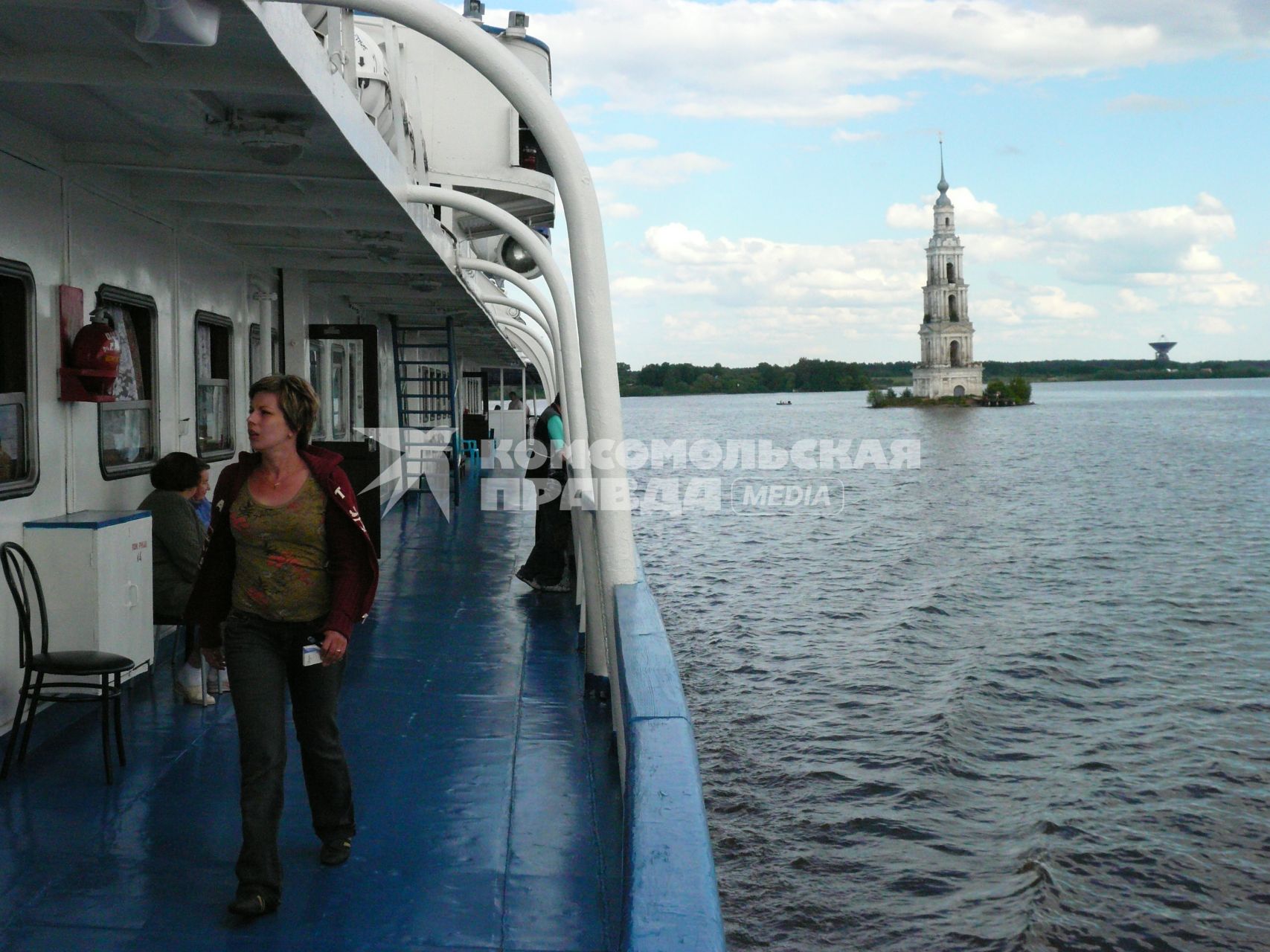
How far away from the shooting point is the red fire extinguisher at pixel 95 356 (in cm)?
542

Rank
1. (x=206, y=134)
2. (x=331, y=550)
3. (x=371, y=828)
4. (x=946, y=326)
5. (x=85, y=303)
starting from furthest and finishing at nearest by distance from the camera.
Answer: (x=946, y=326) → (x=85, y=303) → (x=206, y=134) → (x=371, y=828) → (x=331, y=550)

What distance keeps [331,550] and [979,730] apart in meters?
10.1

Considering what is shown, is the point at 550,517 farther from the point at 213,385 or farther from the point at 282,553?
the point at 282,553

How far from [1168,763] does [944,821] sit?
121 inches

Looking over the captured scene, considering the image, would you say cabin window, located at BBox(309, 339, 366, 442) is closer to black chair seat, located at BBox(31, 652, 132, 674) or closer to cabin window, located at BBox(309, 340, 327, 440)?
cabin window, located at BBox(309, 340, 327, 440)

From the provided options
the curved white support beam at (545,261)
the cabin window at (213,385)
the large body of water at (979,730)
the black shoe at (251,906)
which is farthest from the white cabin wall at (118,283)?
the large body of water at (979,730)

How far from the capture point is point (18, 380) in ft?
16.8

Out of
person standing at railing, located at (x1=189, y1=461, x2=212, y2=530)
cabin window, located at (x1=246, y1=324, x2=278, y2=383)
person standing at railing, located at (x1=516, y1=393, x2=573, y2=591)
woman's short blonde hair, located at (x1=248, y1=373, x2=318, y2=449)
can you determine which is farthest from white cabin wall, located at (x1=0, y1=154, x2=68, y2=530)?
person standing at railing, located at (x1=516, y1=393, x2=573, y2=591)

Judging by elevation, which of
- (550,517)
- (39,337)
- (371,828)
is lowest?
(371,828)

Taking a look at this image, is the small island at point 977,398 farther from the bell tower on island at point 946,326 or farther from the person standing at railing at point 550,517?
the person standing at railing at point 550,517

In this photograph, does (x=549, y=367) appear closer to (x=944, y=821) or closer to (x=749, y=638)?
(x=749, y=638)

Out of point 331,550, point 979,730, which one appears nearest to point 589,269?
point 331,550

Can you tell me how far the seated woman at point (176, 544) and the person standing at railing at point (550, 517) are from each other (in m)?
3.39

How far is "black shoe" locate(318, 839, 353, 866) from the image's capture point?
393 cm
